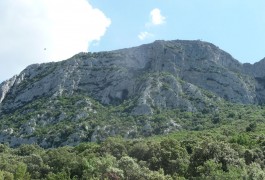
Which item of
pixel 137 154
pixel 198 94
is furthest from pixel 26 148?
pixel 198 94

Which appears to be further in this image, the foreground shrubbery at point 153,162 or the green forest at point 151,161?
the green forest at point 151,161

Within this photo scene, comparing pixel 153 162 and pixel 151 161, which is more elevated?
pixel 151 161

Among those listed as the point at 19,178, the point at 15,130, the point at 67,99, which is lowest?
the point at 19,178

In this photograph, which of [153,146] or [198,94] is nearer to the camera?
[153,146]

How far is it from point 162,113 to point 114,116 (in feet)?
58.9

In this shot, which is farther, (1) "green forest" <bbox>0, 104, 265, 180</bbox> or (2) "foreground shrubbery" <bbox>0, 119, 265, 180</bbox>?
(1) "green forest" <bbox>0, 104, 265, 180</bbox>

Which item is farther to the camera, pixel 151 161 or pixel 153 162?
pixel 151 161

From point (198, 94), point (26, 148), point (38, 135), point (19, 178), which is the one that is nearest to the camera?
point (19, 178)

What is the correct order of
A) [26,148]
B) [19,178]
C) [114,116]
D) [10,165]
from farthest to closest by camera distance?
1. [114,116]
2. [26,148]
3. [10,165]
4. [19,178]

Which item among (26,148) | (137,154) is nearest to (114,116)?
(26,148)

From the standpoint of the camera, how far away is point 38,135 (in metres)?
160

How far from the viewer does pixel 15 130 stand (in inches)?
6590

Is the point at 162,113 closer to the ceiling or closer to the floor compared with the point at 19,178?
closer to the ceiling

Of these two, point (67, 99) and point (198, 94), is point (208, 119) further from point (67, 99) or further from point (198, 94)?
point (67, 99)
